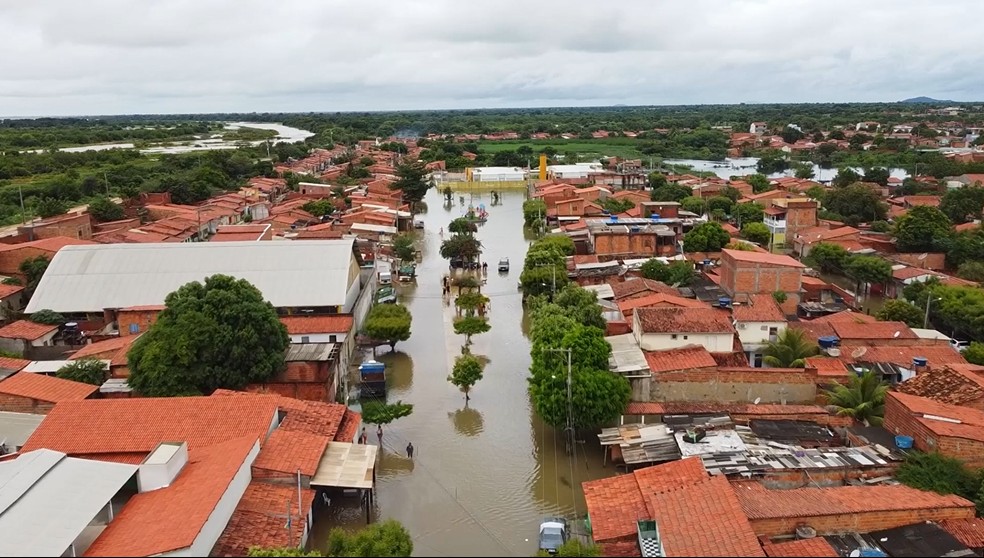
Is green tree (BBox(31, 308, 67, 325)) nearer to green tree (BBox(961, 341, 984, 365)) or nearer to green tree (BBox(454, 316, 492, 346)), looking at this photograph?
green tree (BBox(454, 316, 492, 346))

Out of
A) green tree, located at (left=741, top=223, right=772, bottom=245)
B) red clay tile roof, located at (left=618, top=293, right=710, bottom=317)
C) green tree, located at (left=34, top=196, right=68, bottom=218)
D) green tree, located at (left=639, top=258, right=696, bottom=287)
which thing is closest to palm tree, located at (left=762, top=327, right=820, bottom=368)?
red clay tile roof, located at (left=618, top=293, right=710, bottom=317)

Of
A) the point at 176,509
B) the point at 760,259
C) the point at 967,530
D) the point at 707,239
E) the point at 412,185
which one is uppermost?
the point at 412,185

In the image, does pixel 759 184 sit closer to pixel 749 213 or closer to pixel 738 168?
pixel 749 213

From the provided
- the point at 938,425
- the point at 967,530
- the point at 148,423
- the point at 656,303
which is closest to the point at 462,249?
the point at 656,303

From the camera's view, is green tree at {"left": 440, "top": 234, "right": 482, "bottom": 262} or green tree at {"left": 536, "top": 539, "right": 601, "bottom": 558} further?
green tree at {"left": 440, "top": 234, "right": 482, "bottom": 262}

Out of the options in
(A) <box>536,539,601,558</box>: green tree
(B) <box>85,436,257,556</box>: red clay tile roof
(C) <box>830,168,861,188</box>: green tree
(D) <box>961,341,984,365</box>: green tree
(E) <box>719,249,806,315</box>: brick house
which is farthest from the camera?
(C) <box>830,168,861,188</box>: green tree

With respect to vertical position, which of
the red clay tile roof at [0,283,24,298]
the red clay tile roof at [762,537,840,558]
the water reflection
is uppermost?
the red clay tile roof at [0,283,24,298]

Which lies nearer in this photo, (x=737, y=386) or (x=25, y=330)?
(x=737, y=386)
